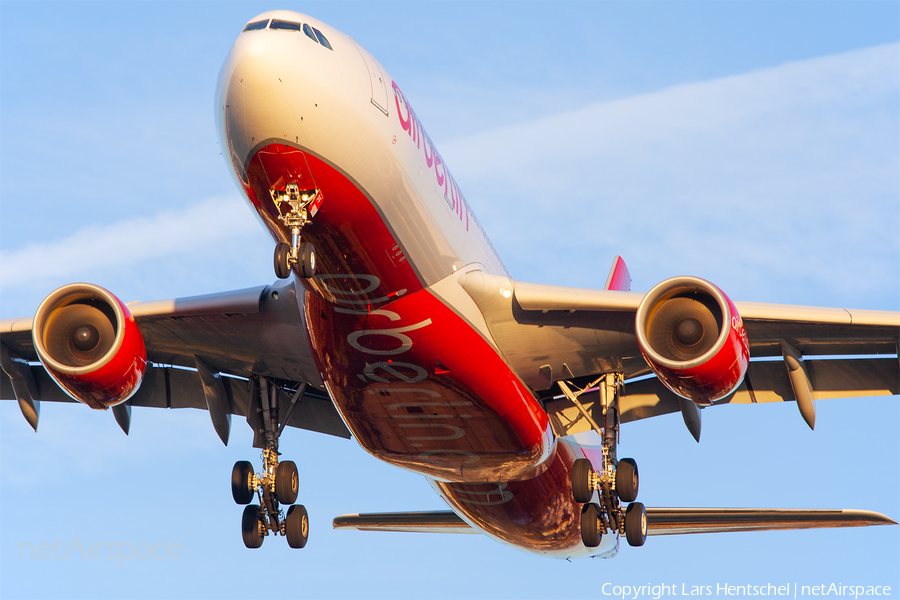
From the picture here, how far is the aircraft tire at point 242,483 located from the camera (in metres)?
18.2

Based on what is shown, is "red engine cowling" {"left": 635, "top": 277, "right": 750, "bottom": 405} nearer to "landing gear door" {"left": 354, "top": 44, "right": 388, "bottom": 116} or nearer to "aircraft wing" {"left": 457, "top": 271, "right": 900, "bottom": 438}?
"aircraft wing" {"left": 457, "top": 271, "right": 900, "bottom": 438}

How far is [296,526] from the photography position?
1848cm

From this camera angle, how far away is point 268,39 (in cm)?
1286

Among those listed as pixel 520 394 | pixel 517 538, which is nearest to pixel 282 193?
pixel 520 394

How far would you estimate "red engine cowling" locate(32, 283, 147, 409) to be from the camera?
16156 mm

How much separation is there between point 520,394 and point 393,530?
27.1 feet

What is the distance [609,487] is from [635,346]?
2314 millimetres

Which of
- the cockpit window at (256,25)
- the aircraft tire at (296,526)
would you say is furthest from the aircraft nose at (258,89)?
the aircraft tire at (296,526)

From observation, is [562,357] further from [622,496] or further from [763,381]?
[763,381]

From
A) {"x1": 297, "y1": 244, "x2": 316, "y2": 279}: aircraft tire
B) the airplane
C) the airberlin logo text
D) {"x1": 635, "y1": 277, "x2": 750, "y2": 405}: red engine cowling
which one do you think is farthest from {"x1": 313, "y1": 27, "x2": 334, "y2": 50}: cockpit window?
{"x1": 635, "y1": 277, "x2": 750, "y2": 405}: red engine cowling

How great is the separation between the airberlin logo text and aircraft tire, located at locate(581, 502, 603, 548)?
501 cm

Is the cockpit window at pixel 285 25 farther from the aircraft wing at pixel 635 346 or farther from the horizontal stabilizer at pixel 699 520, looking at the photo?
the horizontal stabilizer at pixel 699 520

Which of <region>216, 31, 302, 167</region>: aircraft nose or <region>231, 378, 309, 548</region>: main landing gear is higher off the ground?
<region>216, 31, 302, 167</region>: aircraft nose

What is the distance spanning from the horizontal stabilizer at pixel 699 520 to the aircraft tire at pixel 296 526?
17.3ft
